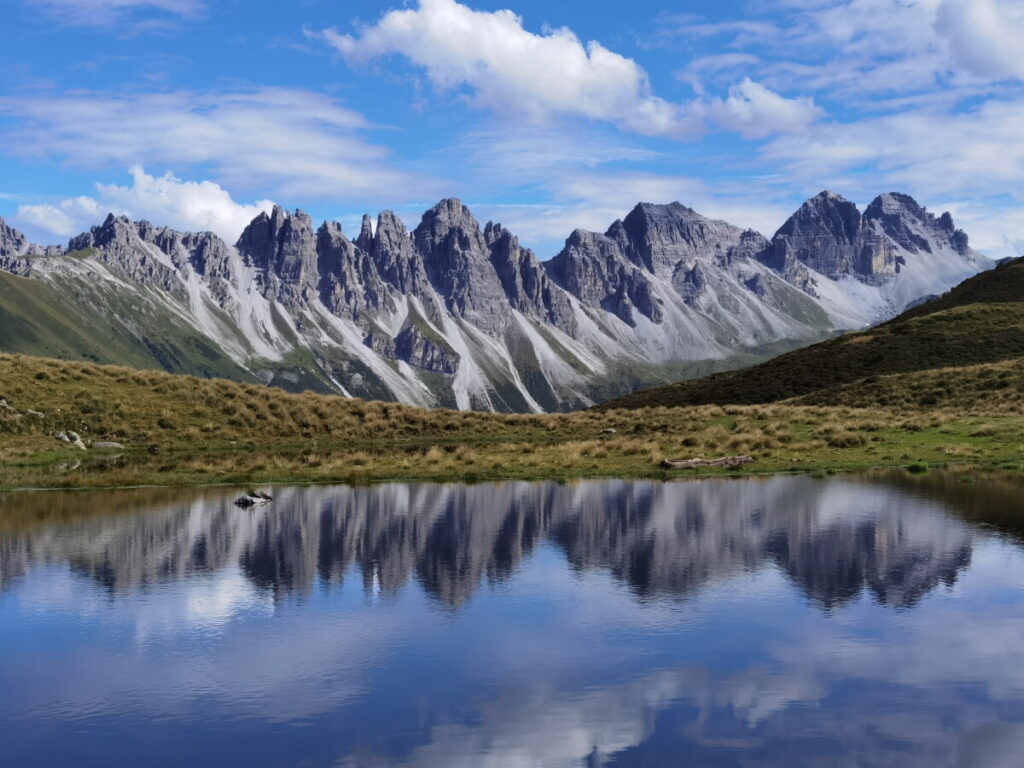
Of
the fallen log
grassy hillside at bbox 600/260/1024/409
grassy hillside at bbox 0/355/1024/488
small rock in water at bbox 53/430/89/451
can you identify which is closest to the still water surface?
grassy hillside at bbox 0/355/1024/488

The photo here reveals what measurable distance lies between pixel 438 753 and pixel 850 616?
33.6 feet

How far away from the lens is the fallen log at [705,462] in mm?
46438

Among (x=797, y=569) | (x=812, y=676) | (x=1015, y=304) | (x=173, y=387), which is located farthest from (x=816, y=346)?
(x=812, y=676)

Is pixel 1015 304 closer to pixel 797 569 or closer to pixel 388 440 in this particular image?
pixel 388 440

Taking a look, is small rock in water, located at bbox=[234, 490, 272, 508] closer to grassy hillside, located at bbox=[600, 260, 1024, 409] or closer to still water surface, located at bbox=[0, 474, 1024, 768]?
still water surface, located at bbox=[0, 474, 1024, 768]

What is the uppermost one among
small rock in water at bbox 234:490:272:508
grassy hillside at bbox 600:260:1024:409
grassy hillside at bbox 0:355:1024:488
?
grassy hillside at bbox 600:260:1024:409

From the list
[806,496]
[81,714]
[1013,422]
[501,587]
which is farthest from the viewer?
[1013,422]

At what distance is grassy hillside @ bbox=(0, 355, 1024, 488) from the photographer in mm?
45719

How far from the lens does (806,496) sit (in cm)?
3625

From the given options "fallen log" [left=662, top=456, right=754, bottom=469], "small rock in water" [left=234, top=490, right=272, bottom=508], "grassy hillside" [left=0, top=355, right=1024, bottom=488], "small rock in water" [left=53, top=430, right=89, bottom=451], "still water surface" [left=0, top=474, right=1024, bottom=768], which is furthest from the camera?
"small rock in water" [left=53, top=430, right=89, bottom=451]

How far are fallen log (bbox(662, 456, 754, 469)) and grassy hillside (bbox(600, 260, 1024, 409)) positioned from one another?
128ft

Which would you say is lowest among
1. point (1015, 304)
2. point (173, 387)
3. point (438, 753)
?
point (438, 753)

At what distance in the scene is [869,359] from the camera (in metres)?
102

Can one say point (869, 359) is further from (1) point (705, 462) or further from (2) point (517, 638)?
(2) point (517, 638)
